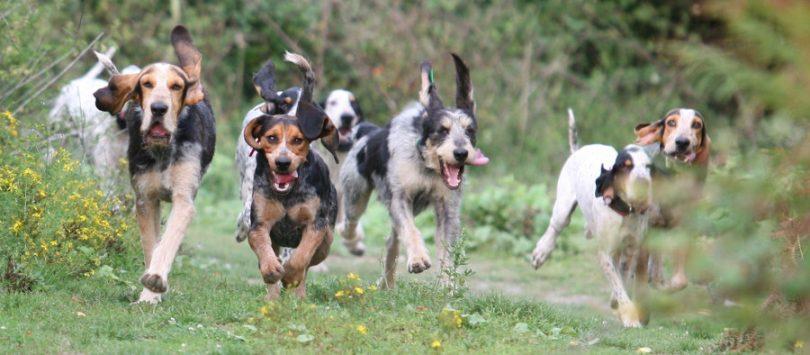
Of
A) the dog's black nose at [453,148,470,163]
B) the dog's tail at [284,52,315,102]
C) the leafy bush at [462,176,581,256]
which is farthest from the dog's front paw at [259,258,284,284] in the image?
the leafy bush at [462,176,581,256]

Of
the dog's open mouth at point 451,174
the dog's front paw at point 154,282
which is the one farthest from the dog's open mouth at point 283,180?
the dog's open mouth at point 451,174

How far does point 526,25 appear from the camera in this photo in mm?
18875

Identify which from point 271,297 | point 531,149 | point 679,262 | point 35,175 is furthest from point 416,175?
point 531,149

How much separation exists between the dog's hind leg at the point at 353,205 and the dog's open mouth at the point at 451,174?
1.14 metres

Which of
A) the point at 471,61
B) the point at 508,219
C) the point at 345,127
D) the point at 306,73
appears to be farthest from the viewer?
the point at 471,61

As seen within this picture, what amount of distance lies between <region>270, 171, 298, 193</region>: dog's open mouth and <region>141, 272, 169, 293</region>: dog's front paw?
0.88 meters

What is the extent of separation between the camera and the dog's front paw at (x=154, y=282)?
6.62m

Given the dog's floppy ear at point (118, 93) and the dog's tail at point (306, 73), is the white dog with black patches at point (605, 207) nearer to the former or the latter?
the dog's tail at point (306, 73)

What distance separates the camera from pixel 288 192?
7.06m

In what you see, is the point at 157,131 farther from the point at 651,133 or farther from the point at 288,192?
the point at 651,133

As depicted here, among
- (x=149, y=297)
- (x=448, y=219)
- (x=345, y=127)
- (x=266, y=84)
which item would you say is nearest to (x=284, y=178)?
(x=149, y=297)

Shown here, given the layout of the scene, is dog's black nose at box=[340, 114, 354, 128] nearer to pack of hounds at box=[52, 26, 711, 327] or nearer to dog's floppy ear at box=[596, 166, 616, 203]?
pack of hounds at box=[52, 26, 711, 327]

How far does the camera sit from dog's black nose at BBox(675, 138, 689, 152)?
8375 millimetres

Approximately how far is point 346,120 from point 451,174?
8.67 feet
